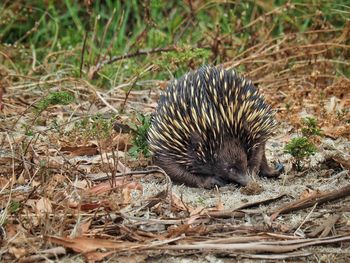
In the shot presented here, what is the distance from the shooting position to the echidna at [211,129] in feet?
15.4

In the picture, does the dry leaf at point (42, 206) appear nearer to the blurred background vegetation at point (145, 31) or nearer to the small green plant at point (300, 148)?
the small green plant at point (300, 148)

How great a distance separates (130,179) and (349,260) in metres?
1.73

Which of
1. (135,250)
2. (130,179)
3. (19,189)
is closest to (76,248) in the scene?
(135,250)

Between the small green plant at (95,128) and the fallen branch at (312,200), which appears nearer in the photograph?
the fallen branch at (312,200)

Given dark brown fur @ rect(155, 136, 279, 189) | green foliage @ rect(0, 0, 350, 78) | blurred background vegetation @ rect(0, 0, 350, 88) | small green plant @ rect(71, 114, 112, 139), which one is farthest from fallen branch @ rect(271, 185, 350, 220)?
green foliage @ rect(0, 0, 350, 78)

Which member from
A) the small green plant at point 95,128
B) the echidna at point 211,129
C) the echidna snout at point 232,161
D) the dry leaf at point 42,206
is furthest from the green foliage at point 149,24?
the dry leaf at point 42,206

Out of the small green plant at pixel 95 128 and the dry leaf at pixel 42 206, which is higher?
the dry leaf at pixel 42 206

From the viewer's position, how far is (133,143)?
534cm

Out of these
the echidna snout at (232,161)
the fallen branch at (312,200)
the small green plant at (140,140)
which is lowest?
the small green plant at (140,140)

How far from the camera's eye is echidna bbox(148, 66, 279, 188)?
471 centimetres

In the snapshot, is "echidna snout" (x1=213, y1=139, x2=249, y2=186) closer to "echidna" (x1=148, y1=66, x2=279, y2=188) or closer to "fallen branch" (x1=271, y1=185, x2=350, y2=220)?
"echidna" (x1=148, y1=66, x2=279, y2=188)

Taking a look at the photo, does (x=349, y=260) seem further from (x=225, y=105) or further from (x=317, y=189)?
(x=225, y=105)

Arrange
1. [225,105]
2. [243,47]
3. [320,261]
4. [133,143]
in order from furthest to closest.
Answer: [243,47], [133,143], [225,105], [320,261]

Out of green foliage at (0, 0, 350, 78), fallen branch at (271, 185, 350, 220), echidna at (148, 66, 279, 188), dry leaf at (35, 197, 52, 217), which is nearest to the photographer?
dry leaf at (35, 197, 52, 217)
